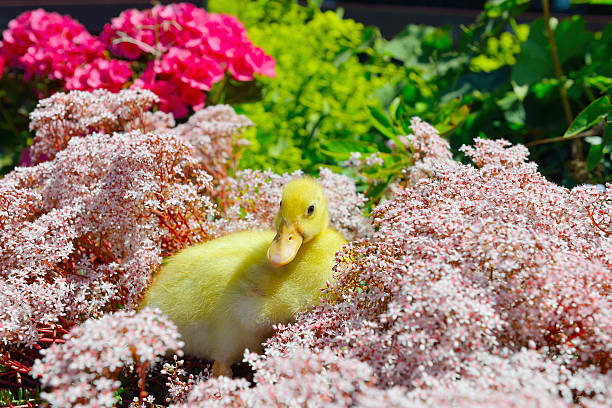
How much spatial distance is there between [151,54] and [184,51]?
0.59 ft

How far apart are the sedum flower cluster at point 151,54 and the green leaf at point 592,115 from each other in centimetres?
94

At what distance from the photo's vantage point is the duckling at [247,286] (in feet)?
2.62

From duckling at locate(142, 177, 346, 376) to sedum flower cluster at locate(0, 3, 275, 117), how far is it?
690 millimetres

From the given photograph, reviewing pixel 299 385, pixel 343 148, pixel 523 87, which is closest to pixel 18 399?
pixel 299 385

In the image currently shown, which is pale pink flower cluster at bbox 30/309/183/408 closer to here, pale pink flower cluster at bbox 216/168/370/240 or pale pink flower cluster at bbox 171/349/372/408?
pale pink flower cluster at bbox 171/349/372/408

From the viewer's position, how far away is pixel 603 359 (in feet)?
1.86

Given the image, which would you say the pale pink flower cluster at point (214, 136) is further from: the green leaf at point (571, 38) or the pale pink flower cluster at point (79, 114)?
the green leaf at point (571, 38)

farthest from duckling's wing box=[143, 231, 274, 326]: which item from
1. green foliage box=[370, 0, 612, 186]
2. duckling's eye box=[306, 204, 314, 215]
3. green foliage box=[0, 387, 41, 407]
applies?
green foliage box=[370, 0, 612, 186]

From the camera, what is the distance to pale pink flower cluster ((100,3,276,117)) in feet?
4.58

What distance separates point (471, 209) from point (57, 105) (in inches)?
35.6

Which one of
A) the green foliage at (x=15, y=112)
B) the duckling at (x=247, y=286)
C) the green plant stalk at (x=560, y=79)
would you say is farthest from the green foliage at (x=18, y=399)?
the green plant stalk at (x=560, y=79)

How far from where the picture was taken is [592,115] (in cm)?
98

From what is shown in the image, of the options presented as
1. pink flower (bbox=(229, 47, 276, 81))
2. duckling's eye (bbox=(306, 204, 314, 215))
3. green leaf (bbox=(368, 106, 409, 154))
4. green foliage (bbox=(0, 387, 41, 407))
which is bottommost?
green foliage (bbox=(0, 387, 41, 407))

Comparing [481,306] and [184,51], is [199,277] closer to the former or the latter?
[481,306]
